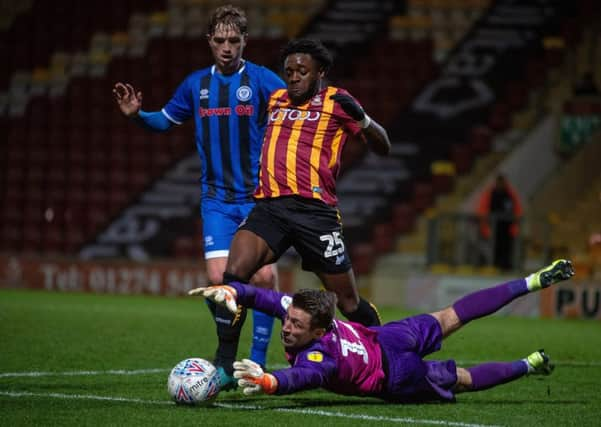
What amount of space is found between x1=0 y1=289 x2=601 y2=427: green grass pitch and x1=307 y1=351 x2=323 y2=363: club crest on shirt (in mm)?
284

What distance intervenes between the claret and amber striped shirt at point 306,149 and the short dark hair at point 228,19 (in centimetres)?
66

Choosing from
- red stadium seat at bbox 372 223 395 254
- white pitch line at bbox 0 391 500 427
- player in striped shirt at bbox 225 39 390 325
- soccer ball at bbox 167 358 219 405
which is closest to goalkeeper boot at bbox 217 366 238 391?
white pitch line at bbox 0 391 500 427

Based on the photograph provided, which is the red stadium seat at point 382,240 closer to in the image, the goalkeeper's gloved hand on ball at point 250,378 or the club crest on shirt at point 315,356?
the club crest on shirt at point 315,356

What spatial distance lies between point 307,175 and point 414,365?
53.3 inches

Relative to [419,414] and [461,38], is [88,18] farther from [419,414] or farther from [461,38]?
[419,414]

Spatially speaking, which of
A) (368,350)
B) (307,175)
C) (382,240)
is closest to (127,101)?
(307,175)

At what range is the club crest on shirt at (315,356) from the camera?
5.70 m

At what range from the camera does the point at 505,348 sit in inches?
404

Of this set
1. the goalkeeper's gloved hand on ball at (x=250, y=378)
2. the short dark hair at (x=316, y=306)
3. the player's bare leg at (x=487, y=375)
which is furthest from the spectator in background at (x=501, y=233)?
the goalkeeper's gloved hand on ball at (x=250, y=378)

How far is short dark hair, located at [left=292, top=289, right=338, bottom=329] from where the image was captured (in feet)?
19.0

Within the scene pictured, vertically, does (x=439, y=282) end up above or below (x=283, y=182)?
below

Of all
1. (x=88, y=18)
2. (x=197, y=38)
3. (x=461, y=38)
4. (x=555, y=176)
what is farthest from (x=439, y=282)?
(x=88, y=18)

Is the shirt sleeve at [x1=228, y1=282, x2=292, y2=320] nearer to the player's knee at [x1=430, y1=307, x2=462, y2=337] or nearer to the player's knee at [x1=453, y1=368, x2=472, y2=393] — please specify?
the player's knee at [x1=430, y1=307, x2=462, y2=337]

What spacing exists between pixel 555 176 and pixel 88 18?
1085cm
